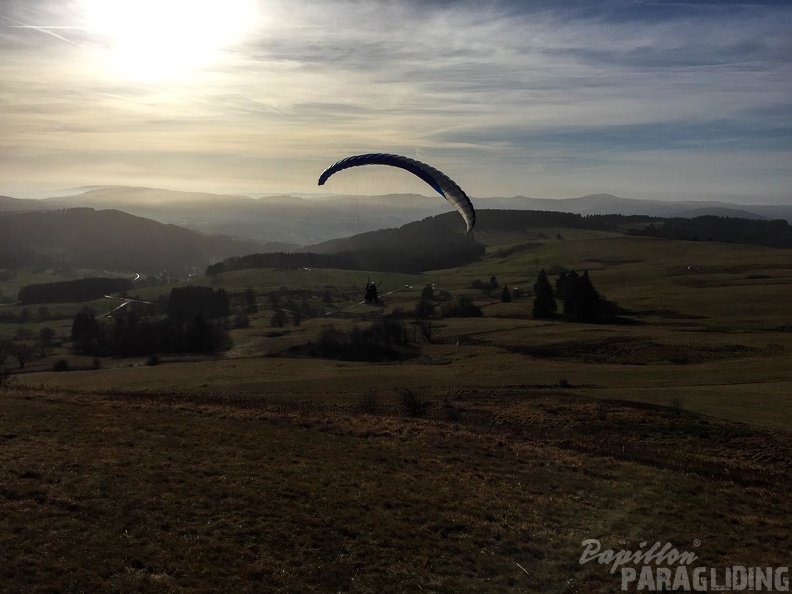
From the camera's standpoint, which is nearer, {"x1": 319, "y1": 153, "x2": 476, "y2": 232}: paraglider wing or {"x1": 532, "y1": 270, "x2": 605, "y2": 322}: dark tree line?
{"x1": 319, "y1": 153, "x2": 476, "y2": 232}: paraglider wing

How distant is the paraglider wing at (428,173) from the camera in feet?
112

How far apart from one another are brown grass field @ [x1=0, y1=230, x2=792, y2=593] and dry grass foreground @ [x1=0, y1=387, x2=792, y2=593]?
7 centimetres

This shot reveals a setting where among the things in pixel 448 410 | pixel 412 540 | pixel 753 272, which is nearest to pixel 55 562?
pixel 412 540

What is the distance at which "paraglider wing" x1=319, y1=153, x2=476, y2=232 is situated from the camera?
34.1 m

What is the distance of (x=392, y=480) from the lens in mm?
19250

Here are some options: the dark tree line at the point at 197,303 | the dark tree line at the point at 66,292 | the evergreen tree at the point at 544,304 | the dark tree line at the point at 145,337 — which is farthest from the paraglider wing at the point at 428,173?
the dark tree line at the point at 66,292

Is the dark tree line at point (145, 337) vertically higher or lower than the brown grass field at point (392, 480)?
lower

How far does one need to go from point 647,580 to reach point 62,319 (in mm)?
148766

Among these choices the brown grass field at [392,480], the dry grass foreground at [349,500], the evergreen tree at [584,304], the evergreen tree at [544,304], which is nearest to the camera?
the dry grass foreground at [349,500]

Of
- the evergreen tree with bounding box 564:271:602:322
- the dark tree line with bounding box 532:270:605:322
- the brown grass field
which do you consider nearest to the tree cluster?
the brown grass field

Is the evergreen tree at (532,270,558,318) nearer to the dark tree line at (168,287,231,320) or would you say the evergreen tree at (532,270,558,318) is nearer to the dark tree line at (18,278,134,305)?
the dark tree line at (168,287,231,320)

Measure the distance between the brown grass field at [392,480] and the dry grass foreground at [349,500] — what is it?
74mm

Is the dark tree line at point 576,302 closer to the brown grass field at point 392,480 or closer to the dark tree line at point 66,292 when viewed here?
the brown grass field at point 392,480

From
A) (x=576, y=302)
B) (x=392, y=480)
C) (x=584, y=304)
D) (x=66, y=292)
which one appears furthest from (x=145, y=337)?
(x=66, y=292)
